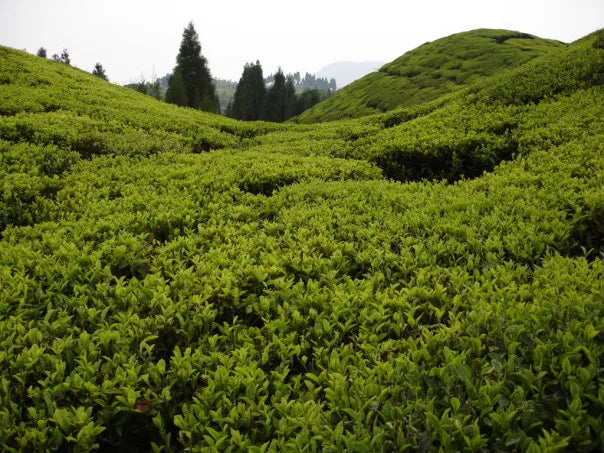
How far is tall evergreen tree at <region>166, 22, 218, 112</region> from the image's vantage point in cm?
5488

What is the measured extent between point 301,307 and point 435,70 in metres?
37.0

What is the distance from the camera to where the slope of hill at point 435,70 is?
31.4m

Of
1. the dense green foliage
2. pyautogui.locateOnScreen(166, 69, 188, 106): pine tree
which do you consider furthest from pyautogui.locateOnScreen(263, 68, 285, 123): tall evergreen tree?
the dense green foliage

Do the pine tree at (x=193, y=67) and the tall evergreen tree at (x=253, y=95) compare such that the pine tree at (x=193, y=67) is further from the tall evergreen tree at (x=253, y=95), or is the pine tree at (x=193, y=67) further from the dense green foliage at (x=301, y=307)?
the dense green foliage at (x=301, y=307)

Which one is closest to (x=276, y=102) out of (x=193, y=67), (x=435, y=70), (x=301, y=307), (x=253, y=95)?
(x=253, y=95)

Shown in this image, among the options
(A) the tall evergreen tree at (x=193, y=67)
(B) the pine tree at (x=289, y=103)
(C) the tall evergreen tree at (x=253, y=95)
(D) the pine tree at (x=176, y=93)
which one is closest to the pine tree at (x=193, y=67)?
(A) the tall evergreen tree at (x=193, y=67)

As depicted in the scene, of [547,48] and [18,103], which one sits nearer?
[18,103]

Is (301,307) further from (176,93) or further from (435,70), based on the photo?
(176,93)

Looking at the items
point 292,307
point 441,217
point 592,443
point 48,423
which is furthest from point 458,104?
point 48,423

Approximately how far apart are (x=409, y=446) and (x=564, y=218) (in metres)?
3.96

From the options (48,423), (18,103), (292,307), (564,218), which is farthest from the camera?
(18,103)

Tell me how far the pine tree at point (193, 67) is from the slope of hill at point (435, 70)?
65.2ft

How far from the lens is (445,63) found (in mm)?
35969

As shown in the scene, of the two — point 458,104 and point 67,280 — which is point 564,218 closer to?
point 67,280
